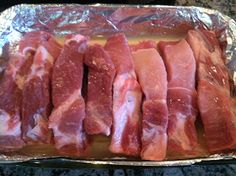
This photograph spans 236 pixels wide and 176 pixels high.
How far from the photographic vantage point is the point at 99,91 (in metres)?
1.17

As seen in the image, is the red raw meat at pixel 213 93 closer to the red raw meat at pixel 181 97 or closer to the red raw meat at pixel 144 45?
the red raw meat at pixel 181 97

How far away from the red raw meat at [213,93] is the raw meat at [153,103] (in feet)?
0.45

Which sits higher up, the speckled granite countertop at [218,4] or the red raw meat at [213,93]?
the speckled granite countertop at [218,4]

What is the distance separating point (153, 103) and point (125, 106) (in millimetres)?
91

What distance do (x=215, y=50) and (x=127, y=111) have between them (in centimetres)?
43

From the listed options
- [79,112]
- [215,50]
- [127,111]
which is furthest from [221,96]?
[79,112]

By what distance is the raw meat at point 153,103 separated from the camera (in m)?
1.10

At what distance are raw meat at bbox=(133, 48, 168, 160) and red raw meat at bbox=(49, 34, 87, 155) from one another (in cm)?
20

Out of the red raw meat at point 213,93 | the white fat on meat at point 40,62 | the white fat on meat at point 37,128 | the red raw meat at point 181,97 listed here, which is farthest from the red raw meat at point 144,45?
A: the white fat on meat at point 37,128

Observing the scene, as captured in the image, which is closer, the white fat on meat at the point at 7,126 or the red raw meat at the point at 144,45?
the white fat on meat at the point at 7,126

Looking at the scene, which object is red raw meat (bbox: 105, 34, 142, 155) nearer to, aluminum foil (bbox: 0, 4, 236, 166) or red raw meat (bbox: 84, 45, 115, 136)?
red raw meat (bbox: 84, 45, 115, 136)

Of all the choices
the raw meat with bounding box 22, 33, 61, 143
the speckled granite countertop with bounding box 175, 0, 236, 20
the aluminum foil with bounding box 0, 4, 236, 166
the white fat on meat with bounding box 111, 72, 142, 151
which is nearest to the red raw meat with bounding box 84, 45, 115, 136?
the white fat on meat with bounding box 111, 72, 142, 151

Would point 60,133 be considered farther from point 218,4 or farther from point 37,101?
point 218,4

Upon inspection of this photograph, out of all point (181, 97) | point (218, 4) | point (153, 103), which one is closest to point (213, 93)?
point (181, 97)
